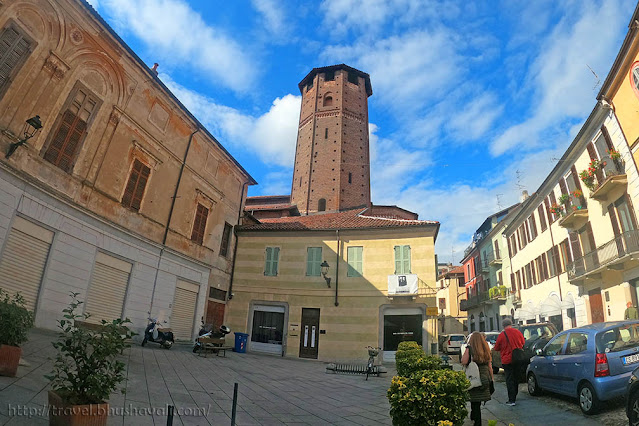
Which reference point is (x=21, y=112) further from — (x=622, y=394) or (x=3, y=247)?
(x=622, y=394)

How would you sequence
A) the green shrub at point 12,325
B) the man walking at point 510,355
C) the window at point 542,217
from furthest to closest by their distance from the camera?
1. the window at point 542,217
2. the man walking at point 510,355
3. the green shrub at point 12,325

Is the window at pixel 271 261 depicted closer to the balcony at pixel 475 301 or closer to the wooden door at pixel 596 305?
the wooden door at pixel 596 305

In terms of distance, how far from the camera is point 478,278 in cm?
3734

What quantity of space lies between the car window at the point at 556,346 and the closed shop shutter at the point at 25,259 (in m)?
14.4

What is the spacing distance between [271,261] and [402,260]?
7.73 m

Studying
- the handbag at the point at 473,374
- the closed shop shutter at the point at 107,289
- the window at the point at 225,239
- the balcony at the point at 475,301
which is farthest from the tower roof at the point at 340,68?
the handbag at the point at 473,374

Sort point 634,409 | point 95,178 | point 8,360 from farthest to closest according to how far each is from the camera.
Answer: point 95,178
point 8,360
point 634,409

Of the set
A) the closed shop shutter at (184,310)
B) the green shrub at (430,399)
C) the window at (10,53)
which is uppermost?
the window at (10,53)

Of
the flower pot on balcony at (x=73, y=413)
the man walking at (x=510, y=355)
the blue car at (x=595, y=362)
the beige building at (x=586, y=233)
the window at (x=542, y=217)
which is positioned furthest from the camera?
the window at (x=542, y=217)

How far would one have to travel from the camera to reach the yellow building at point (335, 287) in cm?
1864

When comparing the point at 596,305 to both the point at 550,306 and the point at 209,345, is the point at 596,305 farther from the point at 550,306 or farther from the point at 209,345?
the point at 209,345

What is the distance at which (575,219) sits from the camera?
723 inches

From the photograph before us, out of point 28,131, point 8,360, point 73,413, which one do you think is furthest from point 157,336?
point 73,413

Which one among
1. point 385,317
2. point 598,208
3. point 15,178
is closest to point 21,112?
point 15,178
